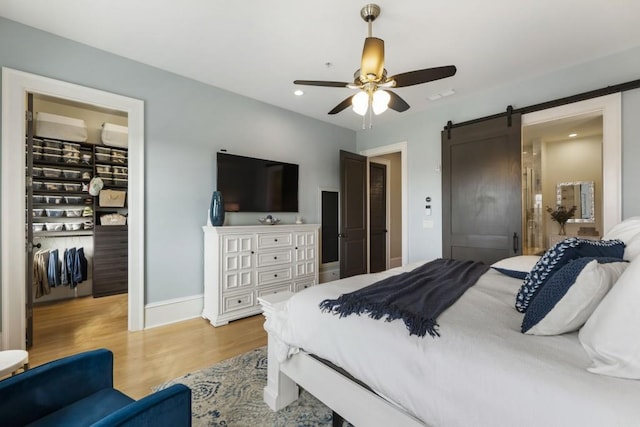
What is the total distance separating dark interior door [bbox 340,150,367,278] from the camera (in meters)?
4.51

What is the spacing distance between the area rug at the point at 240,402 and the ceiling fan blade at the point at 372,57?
2.16m

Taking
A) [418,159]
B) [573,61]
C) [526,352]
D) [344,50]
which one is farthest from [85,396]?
[573,61]

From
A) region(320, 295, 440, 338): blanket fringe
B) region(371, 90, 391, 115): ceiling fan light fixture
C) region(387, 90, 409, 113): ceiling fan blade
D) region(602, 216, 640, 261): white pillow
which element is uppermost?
region(387, 90, 409, 113): ceiling fan blade

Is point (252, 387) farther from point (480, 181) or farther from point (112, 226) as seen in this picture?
point (112, 226)

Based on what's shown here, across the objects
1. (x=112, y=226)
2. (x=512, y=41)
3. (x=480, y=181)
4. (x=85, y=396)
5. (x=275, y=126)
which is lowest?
(x=85, y=396)

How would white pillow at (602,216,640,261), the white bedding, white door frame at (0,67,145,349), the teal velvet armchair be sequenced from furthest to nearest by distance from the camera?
1. white door frame at (0,67,145,349)
2. white pillow at (602,216,640,261)
3. the teal velvet armchair
4. the white bedding

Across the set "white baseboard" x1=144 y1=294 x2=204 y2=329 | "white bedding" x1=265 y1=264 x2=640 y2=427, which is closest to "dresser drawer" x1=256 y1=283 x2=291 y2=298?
"white baseboard" x1=144 y1=294 x2=204 y2=329

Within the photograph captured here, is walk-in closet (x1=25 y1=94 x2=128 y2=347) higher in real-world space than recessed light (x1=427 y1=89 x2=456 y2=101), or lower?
lower

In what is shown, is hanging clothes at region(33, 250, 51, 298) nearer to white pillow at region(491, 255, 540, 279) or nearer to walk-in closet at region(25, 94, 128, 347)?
walk-in closet at region(25, 94, 128, 347)

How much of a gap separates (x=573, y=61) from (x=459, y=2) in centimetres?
173

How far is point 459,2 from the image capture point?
2043mm

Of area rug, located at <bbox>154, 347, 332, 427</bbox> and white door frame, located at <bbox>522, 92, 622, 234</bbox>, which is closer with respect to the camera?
area rug, located at <bbox>154, 347, 332, 427</bbox>

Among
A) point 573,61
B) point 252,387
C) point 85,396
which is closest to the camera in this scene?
point 85,396

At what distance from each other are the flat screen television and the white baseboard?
3.71 feet
